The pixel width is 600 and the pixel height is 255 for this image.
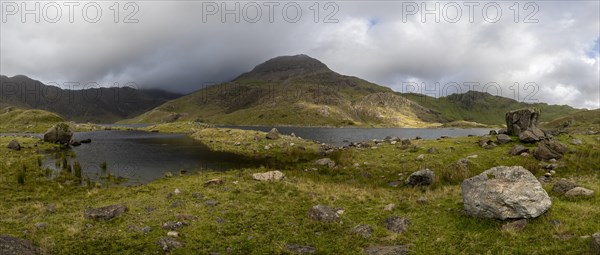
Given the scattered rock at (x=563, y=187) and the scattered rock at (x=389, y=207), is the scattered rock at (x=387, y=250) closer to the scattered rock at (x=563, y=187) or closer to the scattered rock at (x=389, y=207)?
the scattered rock at (x=389, y=207)

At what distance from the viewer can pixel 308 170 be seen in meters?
41.3

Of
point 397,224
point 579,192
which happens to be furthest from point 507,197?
point 579,192

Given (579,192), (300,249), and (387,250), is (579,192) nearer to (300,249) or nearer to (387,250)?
(387,250)

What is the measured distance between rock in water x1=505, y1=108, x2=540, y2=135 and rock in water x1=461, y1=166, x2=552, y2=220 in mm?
37116

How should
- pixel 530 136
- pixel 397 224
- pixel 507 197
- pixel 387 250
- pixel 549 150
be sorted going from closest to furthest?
1. pixel 387 250
2. pixel 507 197
3. pixel 397 224
4. pixel 549 150
5. pixel 530 136

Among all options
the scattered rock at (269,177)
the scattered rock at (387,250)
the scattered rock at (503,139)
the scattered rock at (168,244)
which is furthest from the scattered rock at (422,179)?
the scattered rock at (503,139)

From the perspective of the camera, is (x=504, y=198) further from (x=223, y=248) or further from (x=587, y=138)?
(x=587, y=138)

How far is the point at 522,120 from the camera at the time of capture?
164 ft

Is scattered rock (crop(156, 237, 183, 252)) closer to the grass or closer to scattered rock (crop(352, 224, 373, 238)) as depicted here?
the grass

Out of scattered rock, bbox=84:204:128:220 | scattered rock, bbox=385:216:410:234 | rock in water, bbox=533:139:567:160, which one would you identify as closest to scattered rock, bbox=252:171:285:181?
scattered rock, bbox=84:204:128:220

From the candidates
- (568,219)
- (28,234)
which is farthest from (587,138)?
(28,234)

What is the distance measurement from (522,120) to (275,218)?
47.2 m

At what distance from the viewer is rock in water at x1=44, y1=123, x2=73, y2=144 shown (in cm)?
6994

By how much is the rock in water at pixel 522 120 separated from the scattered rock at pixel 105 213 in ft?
177
